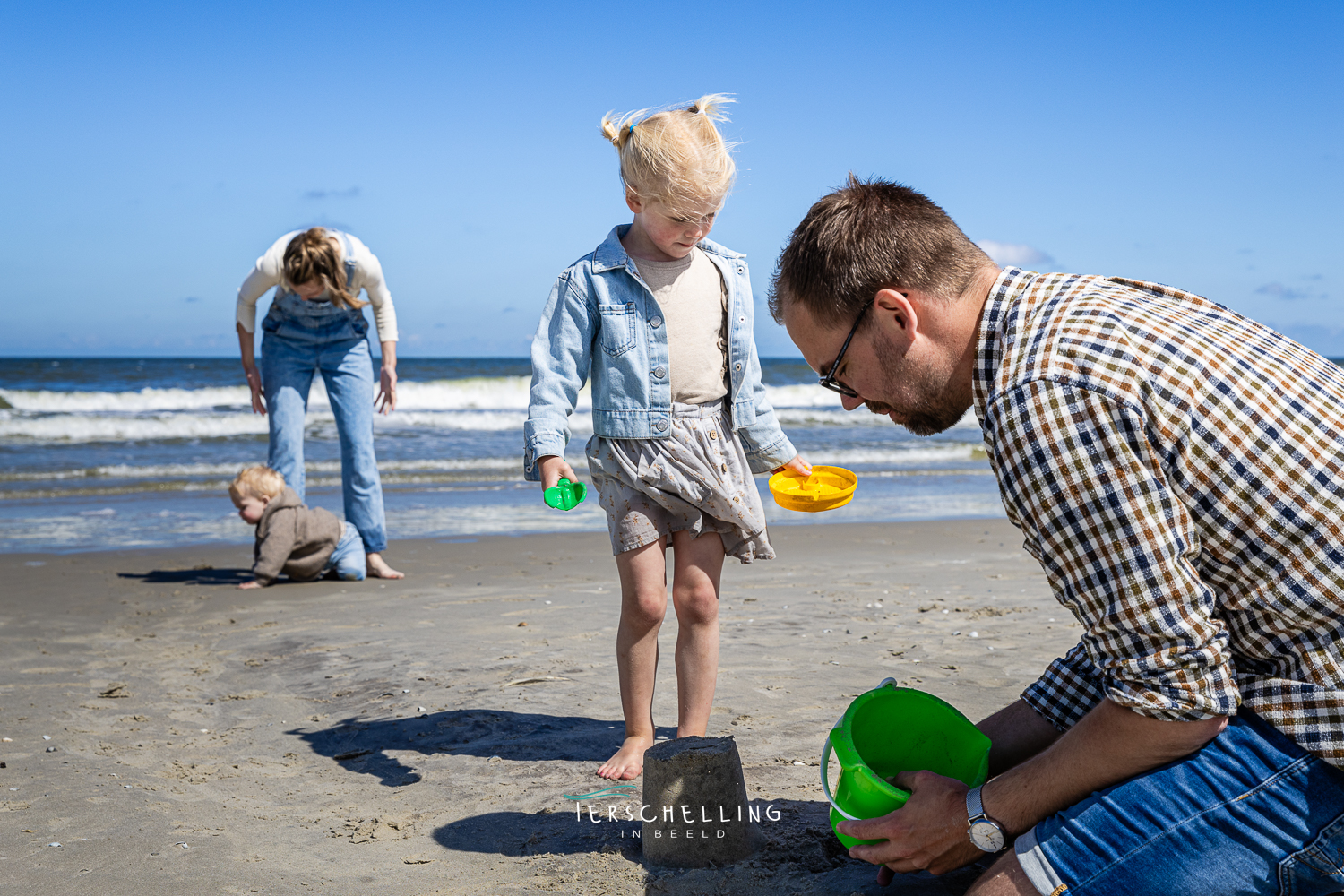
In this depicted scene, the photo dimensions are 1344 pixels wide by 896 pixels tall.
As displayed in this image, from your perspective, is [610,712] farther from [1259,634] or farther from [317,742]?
[1259,634]

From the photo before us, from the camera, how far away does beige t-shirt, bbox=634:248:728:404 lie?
3.28m

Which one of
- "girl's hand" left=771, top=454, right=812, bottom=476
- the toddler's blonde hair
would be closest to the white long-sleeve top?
the toddler's blonde hair

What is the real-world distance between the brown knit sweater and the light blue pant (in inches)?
1.7

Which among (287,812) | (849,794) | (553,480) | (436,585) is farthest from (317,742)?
(436,585)

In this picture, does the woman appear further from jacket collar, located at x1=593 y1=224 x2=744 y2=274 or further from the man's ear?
the man's ear

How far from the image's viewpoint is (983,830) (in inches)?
77.3

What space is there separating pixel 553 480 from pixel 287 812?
46.2 inches

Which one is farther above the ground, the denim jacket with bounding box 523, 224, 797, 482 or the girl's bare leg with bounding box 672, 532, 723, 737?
the denim jacket with bounding box 523, 224, 797, 482

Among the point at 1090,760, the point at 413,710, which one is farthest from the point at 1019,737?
the point at 413,710

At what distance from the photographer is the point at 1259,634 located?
1.79 metres

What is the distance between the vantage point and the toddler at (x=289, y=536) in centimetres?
623

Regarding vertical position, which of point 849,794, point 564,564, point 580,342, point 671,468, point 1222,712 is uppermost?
point 580,342

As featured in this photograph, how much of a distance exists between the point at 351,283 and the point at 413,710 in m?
2.94

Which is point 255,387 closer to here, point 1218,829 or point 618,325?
point 618,325
